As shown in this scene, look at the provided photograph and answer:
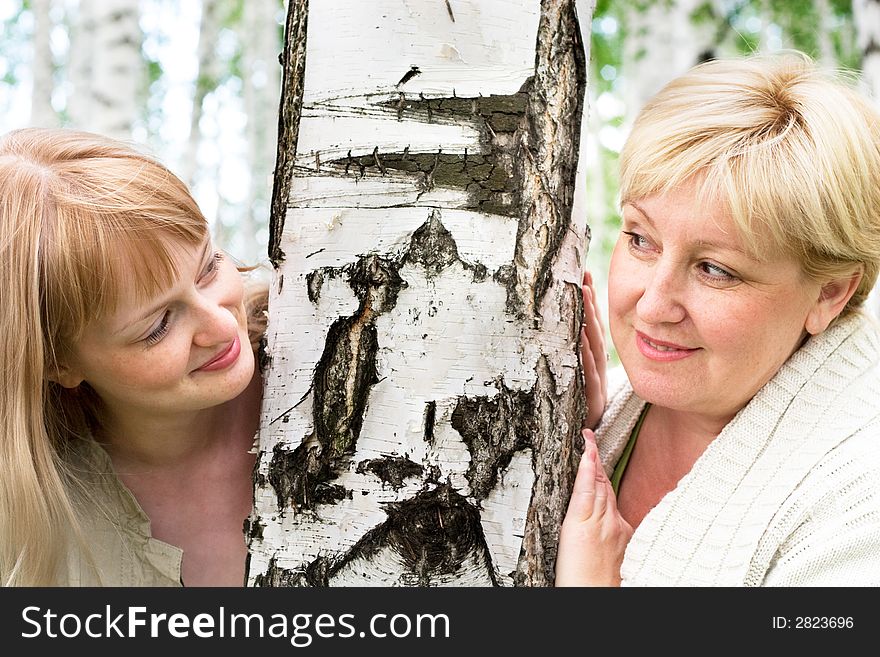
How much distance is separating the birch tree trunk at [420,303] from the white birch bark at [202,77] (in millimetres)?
7495

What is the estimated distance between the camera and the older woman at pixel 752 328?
4.99ft

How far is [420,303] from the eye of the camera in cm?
130

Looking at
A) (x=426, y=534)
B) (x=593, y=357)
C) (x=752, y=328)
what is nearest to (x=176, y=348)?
(x=426, y=534)

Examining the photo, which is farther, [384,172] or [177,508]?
[177,508]

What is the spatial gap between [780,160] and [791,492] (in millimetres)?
645

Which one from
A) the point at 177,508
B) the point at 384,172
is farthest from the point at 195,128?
the point at 384,172

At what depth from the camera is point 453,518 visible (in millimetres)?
1306

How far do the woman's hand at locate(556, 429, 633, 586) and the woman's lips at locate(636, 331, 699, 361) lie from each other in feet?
0.77

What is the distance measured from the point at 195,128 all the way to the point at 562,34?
7.84m

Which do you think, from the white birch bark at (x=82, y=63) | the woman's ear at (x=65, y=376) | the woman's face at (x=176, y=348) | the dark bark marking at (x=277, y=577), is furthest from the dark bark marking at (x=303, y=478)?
the white birch bark at (x=82, y=63)

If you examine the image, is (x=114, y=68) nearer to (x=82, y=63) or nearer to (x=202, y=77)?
(x=82, y=63)

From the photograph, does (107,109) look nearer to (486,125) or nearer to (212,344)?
(212,344)

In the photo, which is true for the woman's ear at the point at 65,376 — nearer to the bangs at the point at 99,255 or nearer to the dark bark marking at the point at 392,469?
the bangs at the point at 99,255

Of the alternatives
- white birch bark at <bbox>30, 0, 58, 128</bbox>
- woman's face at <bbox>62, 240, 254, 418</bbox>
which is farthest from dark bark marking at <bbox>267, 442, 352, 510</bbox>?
white birch bark at <bbox>30, 0, 58, 128</bbox>
